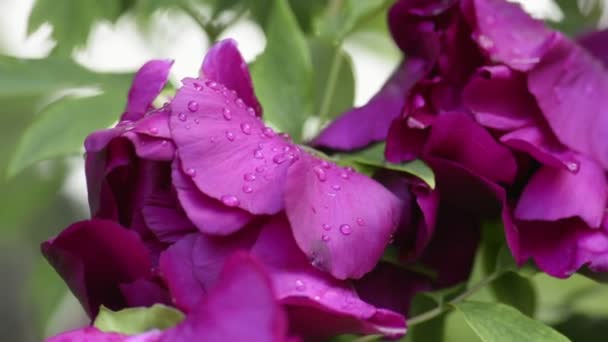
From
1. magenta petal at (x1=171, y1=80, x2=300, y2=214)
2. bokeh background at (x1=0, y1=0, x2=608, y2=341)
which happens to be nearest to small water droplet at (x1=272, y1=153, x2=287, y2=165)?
magenta petal at (x1=171, y1=80, x2=300, y2=214)

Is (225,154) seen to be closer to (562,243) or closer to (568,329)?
(562,243)

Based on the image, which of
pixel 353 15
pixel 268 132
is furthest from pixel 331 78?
pixel 268 132

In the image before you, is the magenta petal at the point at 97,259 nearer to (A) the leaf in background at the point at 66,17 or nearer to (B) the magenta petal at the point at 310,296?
(B) the magenta petal at the point at 310,296

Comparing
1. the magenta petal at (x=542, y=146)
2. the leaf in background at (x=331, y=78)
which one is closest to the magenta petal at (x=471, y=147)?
the magenta petal at (x=542, y=146)

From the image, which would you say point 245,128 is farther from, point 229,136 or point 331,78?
point 331,78

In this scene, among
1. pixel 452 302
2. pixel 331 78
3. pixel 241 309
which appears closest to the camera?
pixel 241 309

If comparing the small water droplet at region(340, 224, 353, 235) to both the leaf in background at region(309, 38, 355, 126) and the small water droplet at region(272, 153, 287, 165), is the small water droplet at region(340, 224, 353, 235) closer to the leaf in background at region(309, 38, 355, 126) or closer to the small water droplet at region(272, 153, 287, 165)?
the small water droplet at region(272, 153, 287, 165)
